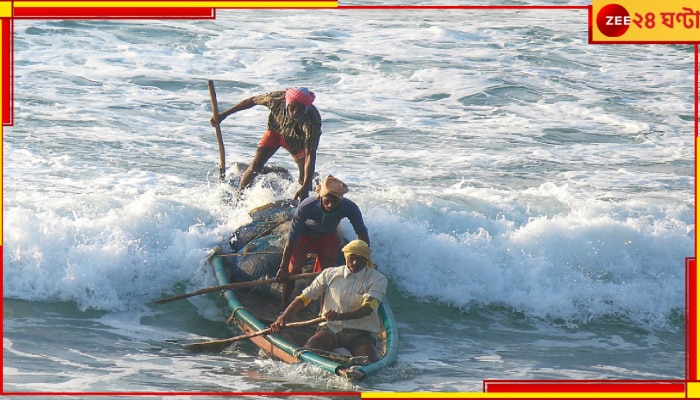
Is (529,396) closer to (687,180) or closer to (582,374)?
(582,374)

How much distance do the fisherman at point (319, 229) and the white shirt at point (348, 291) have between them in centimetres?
64

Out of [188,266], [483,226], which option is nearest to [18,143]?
[188,266]

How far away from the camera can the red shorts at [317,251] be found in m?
9.38

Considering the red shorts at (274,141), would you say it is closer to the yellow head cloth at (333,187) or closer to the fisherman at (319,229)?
the fisherman at (319,229)

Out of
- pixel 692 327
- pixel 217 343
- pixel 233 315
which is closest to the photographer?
pixel 692 327

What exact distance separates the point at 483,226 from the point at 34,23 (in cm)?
1079

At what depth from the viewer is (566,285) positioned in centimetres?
1187

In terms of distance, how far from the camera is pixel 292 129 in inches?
446

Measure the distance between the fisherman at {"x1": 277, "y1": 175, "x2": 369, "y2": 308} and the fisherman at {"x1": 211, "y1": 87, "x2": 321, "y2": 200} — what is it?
1275 millimetres

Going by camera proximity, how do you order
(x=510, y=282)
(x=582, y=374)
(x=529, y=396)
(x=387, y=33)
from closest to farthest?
1. (x=529, y=396)
2. (x=582, y=374)
3. (x=510, y=282)
4. (x=387, y=33)

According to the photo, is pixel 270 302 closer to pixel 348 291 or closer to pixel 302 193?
pixel 302 193

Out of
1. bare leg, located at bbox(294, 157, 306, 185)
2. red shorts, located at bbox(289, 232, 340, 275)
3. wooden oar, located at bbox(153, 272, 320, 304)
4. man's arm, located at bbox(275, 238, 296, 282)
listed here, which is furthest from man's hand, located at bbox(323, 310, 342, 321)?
bare leg, located at bbox(294, 157, 306, 185)

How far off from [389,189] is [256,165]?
9.34ft

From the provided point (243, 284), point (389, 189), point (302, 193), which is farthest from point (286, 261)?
point (389, 189)
